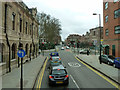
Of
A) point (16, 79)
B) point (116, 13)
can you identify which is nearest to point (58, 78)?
point (16, 79)

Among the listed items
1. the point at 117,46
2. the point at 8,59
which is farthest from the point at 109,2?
the point at 8,59

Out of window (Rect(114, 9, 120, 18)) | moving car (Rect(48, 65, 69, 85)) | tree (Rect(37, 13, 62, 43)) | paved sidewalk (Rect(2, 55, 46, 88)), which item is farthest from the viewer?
tree (Rect(37, 13, 62, 43))

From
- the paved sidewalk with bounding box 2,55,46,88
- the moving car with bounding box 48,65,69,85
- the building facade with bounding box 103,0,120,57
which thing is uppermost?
the building facade with bounding box 103,0,120,57

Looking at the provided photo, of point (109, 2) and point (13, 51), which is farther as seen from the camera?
point (109, 2)

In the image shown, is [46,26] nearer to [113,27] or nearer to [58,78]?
[113,27]

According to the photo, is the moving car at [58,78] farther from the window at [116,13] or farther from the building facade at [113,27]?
the window at [116,13]

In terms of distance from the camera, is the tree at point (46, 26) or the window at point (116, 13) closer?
the window at point (116, 13)

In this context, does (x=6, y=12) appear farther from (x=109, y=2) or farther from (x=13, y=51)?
(x=109, y=2)

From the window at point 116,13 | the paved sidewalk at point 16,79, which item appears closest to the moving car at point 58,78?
the paved sidewalk at point 16,79

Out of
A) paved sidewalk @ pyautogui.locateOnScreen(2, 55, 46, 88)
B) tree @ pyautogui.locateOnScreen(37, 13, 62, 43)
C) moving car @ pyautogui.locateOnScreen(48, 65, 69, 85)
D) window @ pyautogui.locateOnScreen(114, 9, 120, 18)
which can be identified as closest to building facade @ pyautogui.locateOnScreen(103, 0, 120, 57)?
window @ pyautogui.locateOnScreen(114, 9, 120, 18)

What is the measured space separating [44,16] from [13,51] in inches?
1405

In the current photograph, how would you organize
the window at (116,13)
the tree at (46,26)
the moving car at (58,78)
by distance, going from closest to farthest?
the moving car at (58,78), the window at (116,13), the tree at (46,26)

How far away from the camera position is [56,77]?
8516mm

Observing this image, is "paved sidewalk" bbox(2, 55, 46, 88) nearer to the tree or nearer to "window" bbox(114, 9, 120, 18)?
"window" bbox(114, 9, 120, 18)
